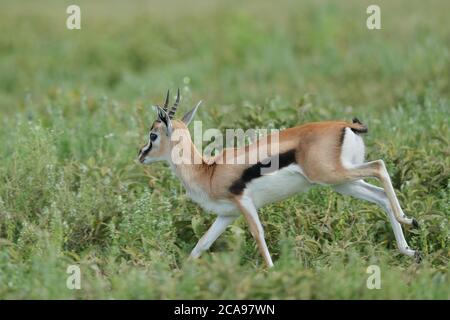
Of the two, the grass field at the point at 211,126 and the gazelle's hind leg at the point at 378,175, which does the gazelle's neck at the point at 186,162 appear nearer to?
the grass field at the point at 211,126

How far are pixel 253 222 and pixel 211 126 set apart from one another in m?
2.31

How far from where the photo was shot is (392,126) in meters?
8.28

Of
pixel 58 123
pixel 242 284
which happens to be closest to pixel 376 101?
pixel 58 123

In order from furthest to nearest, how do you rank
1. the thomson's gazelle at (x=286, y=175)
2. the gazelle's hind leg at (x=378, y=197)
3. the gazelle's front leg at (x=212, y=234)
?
the gazelle's front leg at (x=212, y=234)
the gazelle's hind leg at (x=378, y=197)
the thomson's gazelle at (x=286, y=175)

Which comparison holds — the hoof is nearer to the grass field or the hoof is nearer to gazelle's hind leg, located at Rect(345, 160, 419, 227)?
the grass field

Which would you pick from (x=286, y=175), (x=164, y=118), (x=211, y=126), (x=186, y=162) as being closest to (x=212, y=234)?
(x=186, y=162)

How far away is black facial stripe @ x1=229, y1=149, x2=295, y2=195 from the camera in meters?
5.87

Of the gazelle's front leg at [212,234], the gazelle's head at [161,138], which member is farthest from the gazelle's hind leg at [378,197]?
the gazelle's head at [161,138]

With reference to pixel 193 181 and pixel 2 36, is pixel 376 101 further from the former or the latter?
pixel 2 36

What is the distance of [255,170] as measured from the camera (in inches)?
233

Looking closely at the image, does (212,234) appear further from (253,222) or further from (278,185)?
(278,185)

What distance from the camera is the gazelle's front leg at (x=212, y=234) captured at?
6.12 m

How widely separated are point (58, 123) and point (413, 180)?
10.0 ft

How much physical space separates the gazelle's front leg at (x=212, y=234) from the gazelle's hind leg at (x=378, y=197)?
74 centimetres
